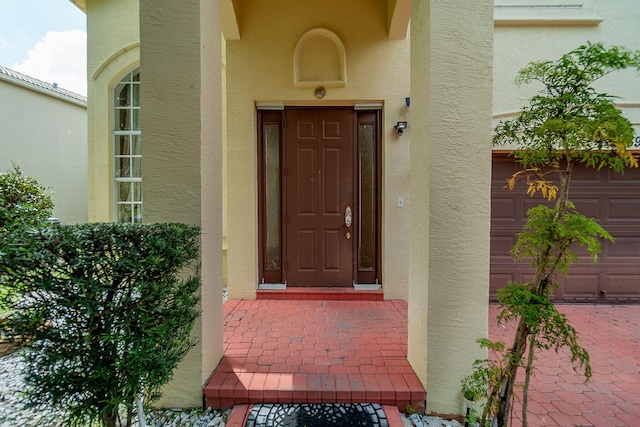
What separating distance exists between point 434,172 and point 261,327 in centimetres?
249

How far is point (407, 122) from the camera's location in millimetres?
4012

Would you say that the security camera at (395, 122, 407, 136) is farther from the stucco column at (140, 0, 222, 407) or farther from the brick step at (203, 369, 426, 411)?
the brick step at (203, 369, 426, 411)

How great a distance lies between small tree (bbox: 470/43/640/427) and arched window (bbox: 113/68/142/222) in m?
5.64

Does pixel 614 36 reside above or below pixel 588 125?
above

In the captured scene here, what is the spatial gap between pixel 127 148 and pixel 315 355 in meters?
4.99

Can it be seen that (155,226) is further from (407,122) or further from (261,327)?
(407,122)

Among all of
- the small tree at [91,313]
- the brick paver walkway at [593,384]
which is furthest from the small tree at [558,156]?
the small tree at [91,313]

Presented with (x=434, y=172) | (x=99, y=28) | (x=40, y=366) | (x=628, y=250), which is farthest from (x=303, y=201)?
(x=628, y=250)

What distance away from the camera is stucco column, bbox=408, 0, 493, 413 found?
2.12 metres

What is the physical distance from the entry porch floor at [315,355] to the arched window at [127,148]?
287cm

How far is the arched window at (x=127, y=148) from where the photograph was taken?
5004 mm

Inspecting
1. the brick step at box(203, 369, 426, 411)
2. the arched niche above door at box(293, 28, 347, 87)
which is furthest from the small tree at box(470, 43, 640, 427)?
the arched niche above door at box(293, 28, 347, 87)

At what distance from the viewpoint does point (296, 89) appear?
4.02 m

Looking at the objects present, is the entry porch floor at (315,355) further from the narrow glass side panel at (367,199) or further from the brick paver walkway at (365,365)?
the narrow glass side panel at (367,199)
